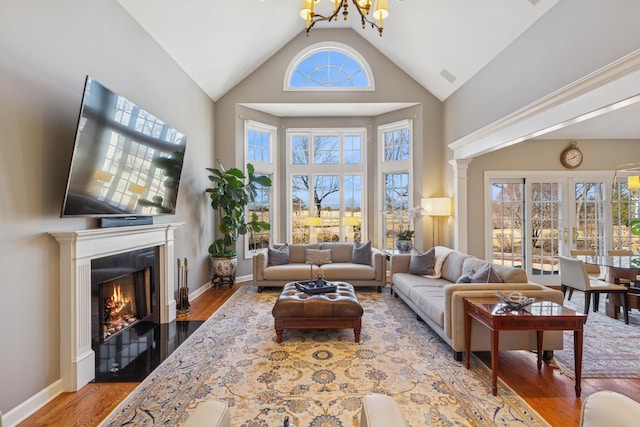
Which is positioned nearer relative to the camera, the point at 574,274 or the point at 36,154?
the point at 36,154

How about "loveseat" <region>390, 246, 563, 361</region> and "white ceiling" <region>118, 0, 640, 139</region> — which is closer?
"loveseat" <region>390, 246, 563, 361</region>

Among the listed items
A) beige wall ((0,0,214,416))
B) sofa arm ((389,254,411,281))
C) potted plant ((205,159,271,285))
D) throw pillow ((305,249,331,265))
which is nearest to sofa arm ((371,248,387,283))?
sofa arm ((389,254,411,281))

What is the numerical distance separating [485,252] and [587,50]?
368 cm

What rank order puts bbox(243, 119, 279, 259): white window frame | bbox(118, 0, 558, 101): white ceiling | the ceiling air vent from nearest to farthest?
bbox(118, 0, 558, 101): white ceiling
the ceiling air vent
bbox(243, 119, 279, 259): white window frame

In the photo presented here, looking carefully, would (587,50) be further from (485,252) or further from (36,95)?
(36,95)

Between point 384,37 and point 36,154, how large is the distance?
5462mm

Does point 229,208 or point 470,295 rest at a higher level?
point 229,208

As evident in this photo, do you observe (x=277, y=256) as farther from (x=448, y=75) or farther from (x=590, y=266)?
(x=590, y=266)

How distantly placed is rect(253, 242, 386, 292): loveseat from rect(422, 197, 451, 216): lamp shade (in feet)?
4.22

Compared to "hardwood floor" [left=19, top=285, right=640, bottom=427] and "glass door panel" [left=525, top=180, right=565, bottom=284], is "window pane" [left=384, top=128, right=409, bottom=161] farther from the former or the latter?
"hardwood floor" [left=19, top=285, right=640, bottom=427]

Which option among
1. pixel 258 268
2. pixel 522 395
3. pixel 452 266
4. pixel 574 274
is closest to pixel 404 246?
pixel 452 266

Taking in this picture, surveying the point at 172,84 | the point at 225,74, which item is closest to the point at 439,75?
the point at 225,74

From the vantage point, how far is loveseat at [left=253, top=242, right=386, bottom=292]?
5426 millimetres

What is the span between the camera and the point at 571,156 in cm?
584
